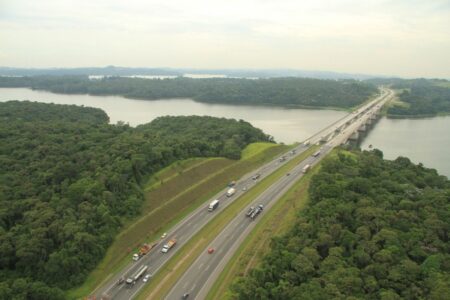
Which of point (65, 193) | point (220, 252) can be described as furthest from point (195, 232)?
point (65, 193)

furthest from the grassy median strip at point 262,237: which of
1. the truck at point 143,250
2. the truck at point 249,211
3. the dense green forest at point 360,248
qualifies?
the truck at point 143,250

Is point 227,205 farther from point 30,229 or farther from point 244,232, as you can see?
point 30,229

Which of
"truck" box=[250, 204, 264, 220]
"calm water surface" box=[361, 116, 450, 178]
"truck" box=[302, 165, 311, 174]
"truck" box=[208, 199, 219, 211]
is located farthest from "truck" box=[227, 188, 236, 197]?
"calm water surface" box=[361, 116, 450, 178]

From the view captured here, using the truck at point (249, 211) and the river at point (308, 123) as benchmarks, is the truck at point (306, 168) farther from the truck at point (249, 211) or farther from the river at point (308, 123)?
the river at point (308, 123)

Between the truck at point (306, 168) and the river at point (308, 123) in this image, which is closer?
the truck at point (306, 168)

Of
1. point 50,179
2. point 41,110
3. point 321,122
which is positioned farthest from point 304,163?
point 41,110

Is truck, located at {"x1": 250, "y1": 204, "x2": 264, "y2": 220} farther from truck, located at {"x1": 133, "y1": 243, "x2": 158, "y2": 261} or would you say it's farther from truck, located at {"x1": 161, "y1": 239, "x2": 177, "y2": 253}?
truck, located at {"x1": 133, "y1": 243, "x2": 158, "y2": 261}

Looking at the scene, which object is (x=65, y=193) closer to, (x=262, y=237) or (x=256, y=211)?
(x=256, y=211)
